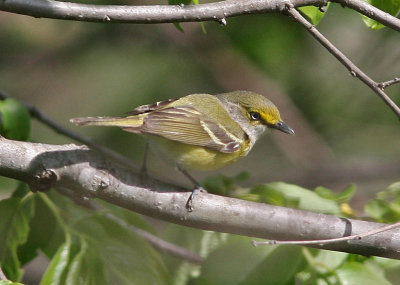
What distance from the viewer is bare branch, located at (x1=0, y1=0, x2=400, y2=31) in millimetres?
2553

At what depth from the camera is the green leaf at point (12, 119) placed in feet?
10.1

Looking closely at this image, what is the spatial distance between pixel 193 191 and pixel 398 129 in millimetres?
4376

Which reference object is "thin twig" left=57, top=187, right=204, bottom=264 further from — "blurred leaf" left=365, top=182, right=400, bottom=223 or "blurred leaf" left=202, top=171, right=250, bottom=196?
"blurred leaf" left=365, top=182, right=400, bottom=223

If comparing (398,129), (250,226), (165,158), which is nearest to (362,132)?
(398,129)

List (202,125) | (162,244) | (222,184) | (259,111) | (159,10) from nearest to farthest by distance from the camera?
(159,10) → (222,184) → (162,244) → (202,125) → (259,111)

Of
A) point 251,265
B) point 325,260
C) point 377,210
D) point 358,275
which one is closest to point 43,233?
point 251,265

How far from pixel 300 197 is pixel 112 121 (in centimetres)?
105

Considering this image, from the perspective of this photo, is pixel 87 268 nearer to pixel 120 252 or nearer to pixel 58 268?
pixel 58 268

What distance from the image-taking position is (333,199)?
Answer: 3246mm

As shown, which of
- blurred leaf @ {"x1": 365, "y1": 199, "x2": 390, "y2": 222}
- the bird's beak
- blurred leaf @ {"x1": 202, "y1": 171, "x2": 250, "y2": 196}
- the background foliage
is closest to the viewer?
blurred leaf @ {"x1": 365, "y1": 199, "x2": 390, "y2": 222}

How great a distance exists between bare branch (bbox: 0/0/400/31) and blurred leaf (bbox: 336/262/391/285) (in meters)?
1.13

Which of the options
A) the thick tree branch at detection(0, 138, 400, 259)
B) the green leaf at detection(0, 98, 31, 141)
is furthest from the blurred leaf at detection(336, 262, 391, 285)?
the green leaf at detection(0, 98, 31, 141)

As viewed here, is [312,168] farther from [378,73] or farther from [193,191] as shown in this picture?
[193,191]

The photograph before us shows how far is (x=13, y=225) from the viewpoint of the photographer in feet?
10.1
